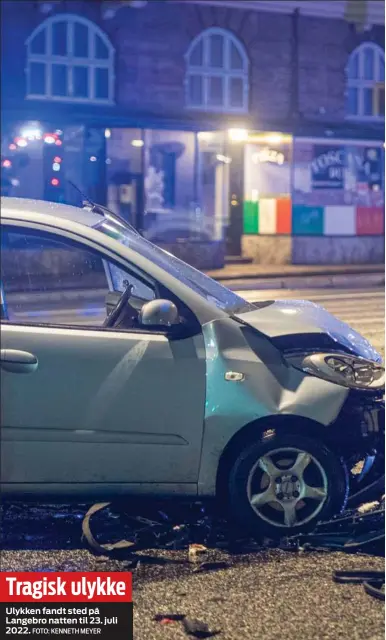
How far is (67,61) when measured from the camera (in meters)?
23.8

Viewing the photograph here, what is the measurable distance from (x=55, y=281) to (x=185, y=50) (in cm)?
2078

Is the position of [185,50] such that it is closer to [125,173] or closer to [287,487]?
[125,173]

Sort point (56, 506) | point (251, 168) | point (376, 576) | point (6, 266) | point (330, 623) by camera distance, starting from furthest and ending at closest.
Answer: point (251, 168), point (56, 506), point (6, 266), point (376, 576), point (330, 623)

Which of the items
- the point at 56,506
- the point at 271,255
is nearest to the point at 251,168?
the point at 271,255

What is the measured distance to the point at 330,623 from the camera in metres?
4.14

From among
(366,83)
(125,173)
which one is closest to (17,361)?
(125,173)

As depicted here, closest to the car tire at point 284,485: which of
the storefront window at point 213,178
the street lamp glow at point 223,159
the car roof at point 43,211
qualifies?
the car roof at point 43,211

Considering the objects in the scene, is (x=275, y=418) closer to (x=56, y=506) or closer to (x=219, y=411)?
(x=219, y=411)

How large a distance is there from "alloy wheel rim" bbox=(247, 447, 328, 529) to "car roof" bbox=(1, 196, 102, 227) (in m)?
1.55

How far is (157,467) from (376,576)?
1.18 meters

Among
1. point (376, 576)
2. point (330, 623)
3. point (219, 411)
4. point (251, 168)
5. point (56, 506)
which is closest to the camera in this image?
point (330, 623)

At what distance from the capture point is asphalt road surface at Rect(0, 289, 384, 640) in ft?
13.5

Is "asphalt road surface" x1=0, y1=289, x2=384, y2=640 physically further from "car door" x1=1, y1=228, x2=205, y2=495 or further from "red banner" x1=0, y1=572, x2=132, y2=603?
"car door" x1=1, y1=228, x2=205, y2=495

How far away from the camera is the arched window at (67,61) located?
23.7 m
